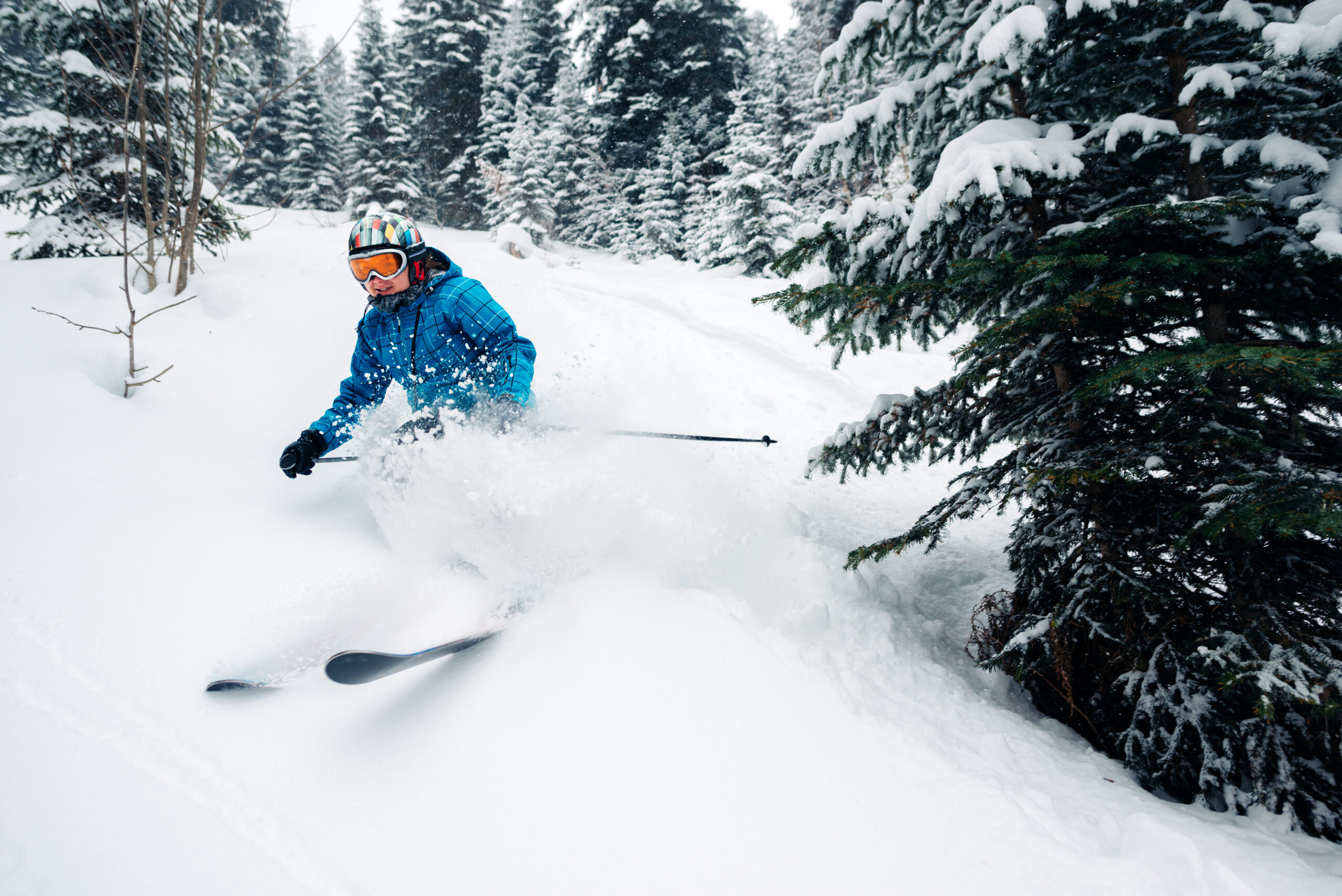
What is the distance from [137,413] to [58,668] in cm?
281

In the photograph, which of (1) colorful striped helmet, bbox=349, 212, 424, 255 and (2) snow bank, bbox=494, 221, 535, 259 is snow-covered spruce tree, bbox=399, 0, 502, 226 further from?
(1) colorful striped helmet, bbox=349, 212, 424, 255

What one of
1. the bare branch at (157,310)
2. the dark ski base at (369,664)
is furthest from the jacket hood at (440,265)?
the dark ski base at (369,664)

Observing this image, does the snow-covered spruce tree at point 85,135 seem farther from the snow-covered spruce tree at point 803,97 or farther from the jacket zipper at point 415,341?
the snow-covered spruce tree at point 803,97

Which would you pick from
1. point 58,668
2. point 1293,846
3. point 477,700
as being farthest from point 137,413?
point 1293,846

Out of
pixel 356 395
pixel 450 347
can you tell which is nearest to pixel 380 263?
pixel 450 347

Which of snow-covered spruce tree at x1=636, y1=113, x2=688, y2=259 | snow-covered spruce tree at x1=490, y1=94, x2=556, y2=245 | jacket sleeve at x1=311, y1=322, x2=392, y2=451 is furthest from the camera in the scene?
snow-covered spruce tree at x1=636, y1=113, x2=688, y2=259

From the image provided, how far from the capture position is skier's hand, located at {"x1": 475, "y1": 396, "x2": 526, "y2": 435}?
3.68 meters

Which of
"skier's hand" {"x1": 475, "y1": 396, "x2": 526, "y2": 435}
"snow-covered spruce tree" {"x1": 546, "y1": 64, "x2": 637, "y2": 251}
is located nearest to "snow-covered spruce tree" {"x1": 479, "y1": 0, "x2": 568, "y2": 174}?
"snow-covered spruce tree" {"x1": 546, "y1": 64, "x2": 637, "y2": 251}

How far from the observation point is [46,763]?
1.76m

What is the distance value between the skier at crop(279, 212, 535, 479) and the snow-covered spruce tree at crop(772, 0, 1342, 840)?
2014 millimetres

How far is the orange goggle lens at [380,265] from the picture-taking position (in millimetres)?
3572

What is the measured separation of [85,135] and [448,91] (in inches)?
1007

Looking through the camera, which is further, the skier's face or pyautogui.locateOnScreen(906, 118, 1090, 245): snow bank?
the skier's face

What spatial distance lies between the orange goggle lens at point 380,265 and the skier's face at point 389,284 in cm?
2
